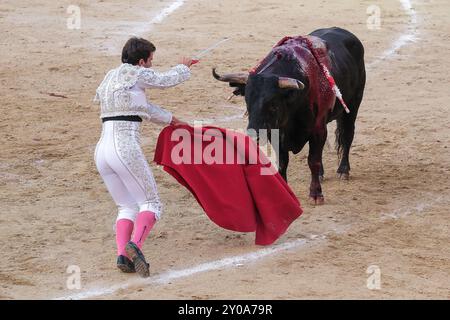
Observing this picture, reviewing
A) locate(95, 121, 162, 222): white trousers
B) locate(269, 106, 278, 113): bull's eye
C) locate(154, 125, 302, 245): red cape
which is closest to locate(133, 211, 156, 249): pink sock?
locate(95, 121, 162, 222): white trousers

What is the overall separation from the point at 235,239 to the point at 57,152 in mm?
2838

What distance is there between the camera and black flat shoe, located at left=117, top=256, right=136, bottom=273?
6914 mm

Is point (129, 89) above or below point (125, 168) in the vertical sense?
above

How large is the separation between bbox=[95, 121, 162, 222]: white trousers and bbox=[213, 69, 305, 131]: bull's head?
1269 mm

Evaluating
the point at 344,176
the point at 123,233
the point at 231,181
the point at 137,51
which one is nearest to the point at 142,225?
the point at 123,233

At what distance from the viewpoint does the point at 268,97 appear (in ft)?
26.4

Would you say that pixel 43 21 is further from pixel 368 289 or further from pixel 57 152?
pixel 368 289

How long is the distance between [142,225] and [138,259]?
0.73ft

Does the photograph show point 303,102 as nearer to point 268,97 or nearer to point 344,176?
point 268,97

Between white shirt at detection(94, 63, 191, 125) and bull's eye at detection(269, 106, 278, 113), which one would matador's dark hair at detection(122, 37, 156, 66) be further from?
bull's eye at detection(269, 106, 278, 113)

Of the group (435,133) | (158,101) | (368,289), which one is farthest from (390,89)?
(368,289)

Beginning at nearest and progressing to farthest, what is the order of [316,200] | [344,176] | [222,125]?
[316,200]
[344,176]
[222,125]

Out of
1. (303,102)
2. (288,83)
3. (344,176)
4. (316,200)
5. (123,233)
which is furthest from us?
(344,176)

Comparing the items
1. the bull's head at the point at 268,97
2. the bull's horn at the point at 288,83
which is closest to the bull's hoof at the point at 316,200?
the bull's head at the point at 268,97
